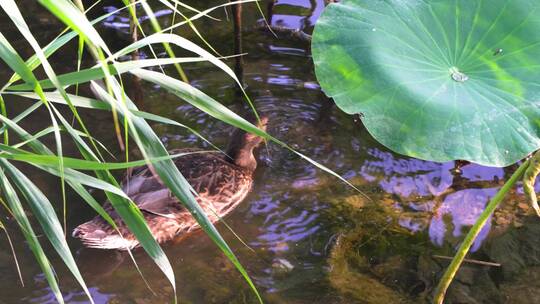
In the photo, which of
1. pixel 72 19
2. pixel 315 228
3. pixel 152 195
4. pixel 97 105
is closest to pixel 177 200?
pixel 152 195

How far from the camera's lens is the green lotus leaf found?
10.5 ft

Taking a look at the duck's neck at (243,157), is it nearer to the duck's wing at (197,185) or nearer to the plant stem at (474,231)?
the duck's wing at (197,185)

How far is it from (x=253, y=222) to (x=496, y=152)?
1.42 metres

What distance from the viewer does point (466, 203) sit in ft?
13.0

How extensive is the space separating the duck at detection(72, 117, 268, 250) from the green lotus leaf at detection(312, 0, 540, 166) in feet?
2.21

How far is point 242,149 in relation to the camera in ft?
14.3

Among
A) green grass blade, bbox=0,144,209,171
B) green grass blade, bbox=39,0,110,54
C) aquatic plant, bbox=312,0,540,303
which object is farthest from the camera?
aquatic plant, bbox=312,0,540,303

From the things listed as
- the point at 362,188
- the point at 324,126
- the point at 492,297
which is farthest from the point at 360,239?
the point at 324,126

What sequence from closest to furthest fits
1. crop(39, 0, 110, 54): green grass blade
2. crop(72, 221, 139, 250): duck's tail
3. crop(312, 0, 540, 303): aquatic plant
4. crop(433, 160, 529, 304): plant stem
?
crop(39, 0, 110, 54): green grass blade, crop(433, 160, 529, 304): plant stem, crop(312, 0, 540, 303): aquatic plant, crop(72, 221, 139, 250): duck's tail

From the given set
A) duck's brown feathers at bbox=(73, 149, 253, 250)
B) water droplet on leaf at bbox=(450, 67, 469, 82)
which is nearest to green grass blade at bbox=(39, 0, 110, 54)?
duck's brown feathers at bbox=(73, 149, 253, 250)

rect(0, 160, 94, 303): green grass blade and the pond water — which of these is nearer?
rect(0, 160, 94, 303): green grass blade

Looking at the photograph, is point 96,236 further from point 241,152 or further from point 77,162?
point 77,162

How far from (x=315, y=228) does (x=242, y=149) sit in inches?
33.3

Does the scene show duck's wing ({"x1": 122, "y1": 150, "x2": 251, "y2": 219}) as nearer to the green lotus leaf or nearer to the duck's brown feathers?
the duck's brown feathers
